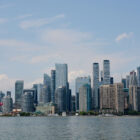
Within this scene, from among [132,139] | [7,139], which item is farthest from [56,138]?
[132,139]

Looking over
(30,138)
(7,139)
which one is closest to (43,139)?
(30,138)

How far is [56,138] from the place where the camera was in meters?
93.4

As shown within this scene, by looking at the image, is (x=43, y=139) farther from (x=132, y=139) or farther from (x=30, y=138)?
(x=132, y=139)

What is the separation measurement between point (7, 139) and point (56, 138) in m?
13.9

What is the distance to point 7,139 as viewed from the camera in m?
92.2

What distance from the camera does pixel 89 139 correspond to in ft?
294

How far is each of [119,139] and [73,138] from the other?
12974mm

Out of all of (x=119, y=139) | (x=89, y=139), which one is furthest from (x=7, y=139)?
(x=119, y=139)

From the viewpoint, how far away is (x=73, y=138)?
304ft

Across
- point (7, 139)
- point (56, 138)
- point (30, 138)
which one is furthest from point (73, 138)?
point (7, 139)

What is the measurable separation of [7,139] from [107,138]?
92.5ft

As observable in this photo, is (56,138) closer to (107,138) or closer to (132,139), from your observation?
(107,138)

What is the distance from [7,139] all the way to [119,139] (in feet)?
103

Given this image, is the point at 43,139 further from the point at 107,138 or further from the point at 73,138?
the point at 107,138
